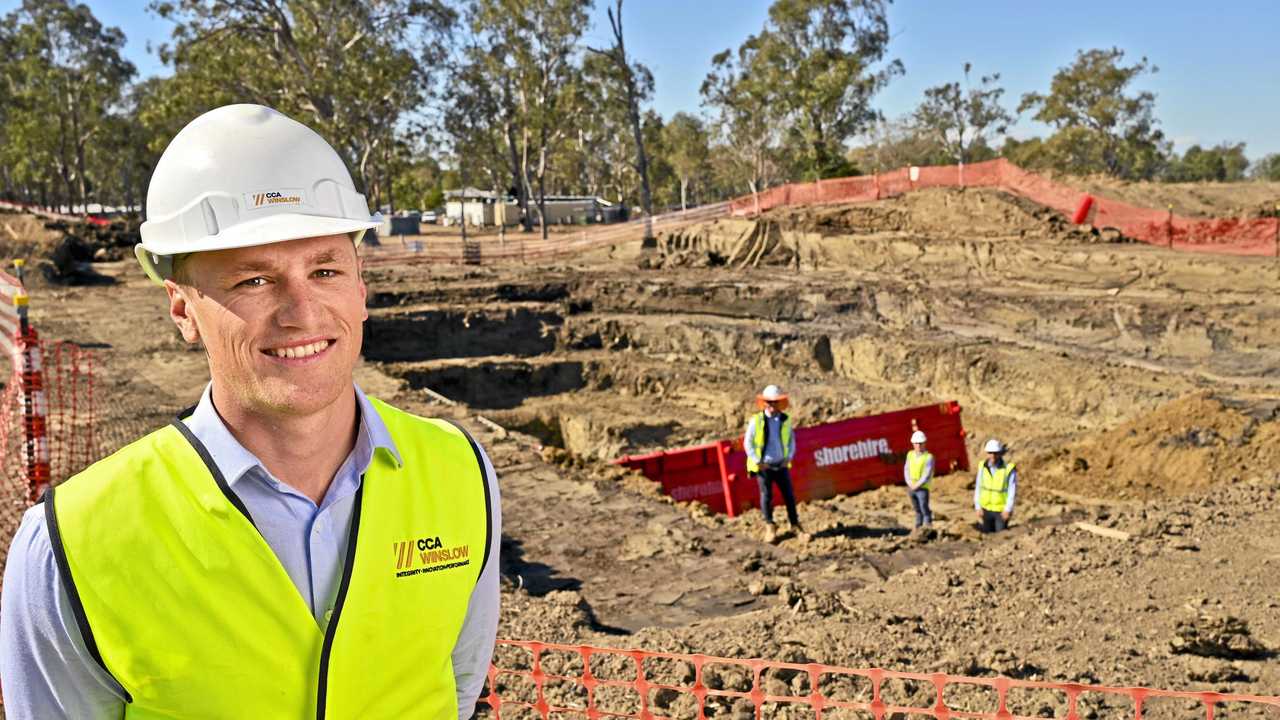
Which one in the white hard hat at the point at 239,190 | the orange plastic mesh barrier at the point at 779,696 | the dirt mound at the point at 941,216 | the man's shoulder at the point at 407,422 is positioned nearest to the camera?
the white hard hat at the point at 239,190

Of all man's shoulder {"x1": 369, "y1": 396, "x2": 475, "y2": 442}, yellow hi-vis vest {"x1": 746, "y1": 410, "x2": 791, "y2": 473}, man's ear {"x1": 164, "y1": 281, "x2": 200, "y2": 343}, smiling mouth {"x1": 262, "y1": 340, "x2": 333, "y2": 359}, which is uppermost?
man's ear {"x1": 164, "y1": 281, "x2": 200, "y2": 343}

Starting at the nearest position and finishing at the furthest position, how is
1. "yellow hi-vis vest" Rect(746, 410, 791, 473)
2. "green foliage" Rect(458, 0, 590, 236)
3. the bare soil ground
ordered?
the bare soil ground
"yellow hi-vis vest" Rect(746, 410, 791, 473)
"green foliage" Rect(458, 0, 590, 236)

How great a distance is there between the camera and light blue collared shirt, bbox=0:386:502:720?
1383 millimetres

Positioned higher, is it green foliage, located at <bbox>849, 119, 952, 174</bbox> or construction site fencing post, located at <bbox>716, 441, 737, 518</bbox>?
green foliage, located at <bbox>849, 119, 952, 174</bbox>

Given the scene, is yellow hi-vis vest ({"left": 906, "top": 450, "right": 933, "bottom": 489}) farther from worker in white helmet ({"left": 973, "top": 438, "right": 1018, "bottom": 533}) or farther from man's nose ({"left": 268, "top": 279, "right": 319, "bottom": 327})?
man's nose ({"left": 268, "top": 279, "right": 319, "bottom": 327})

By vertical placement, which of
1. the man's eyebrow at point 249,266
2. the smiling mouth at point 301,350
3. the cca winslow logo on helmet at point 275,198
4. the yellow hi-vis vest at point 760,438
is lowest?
the yellow hi-vis vest at point 760,438

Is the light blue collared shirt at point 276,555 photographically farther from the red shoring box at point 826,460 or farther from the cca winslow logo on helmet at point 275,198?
the red shoring box at point 826,460

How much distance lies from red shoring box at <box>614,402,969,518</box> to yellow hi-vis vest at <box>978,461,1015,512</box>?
2.73 meters

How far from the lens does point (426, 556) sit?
1.68 m

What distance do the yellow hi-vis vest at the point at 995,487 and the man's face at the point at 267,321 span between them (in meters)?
10.3

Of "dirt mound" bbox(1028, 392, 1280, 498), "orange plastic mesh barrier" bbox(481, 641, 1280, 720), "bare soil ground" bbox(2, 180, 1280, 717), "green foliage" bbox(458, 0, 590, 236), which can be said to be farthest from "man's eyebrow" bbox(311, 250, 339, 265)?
"green foliage" bbox(458, 0, 590, 236)

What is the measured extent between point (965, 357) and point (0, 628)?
1877 cm

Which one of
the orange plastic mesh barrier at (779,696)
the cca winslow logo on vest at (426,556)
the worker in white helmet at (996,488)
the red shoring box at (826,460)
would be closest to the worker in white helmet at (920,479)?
the worker in white helmet at (996,488)

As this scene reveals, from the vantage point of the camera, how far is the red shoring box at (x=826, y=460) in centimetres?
1264
